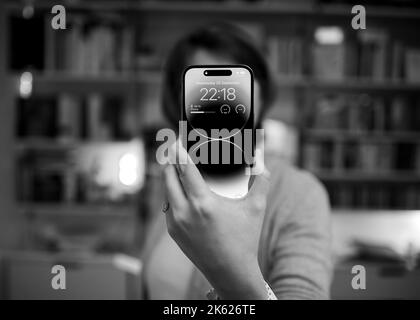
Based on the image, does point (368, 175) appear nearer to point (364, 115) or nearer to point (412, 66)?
point (364, 115)

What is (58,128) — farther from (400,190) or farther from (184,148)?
(184,148)

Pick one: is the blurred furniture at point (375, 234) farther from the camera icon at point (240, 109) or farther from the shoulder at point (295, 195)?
the camera icon at point (240, 109)

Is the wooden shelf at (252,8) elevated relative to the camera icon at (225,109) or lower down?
elevated

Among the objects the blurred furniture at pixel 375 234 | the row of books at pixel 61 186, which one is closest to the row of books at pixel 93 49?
the row of books at pixel 61 186

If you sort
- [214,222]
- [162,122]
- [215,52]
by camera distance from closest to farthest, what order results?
1. [214,222]
2. [215,52]
3. [162,122]

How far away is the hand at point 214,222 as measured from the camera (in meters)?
0.25

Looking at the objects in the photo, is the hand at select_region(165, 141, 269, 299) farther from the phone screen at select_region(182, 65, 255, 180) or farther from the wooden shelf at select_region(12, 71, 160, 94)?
the wooden shelf at select_region(12, 71, 160, 94)

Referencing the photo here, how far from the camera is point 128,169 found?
214 cm

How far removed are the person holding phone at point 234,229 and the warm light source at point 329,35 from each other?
5.37 feet

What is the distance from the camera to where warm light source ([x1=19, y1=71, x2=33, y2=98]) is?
7.01 feet

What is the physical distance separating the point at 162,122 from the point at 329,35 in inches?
36.8

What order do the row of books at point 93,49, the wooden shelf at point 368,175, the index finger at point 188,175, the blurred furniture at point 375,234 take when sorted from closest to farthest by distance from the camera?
the index finger at point 188,175 < the blurred furniture at point 375,234 < the row of books at point 93,49 < the wooden shelf at point 368,175

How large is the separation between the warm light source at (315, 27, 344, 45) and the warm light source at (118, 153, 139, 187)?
107 centimetres

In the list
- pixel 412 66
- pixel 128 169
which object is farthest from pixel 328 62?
pixel 128 169
